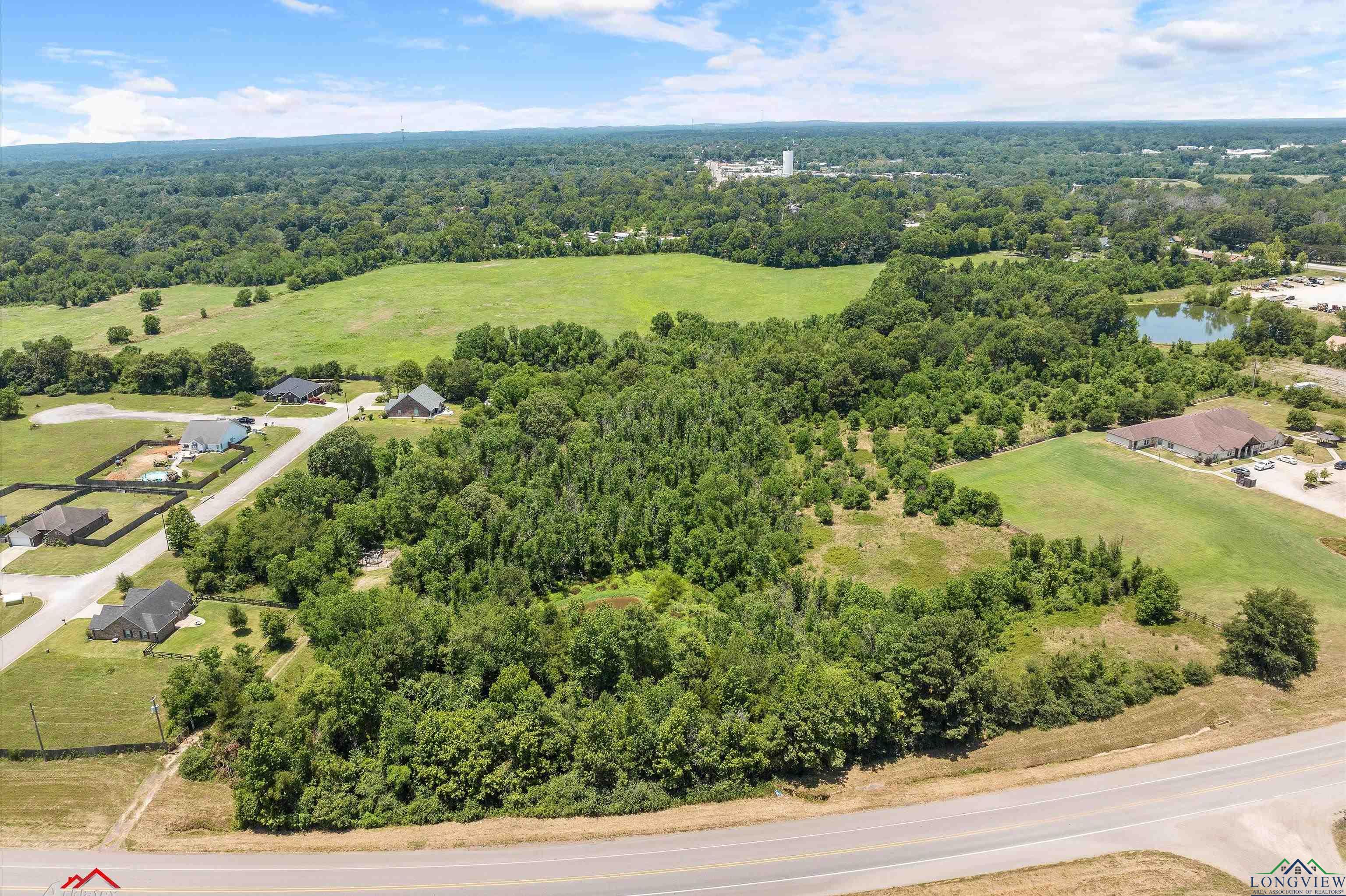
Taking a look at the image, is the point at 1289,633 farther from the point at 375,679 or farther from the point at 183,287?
the point at 183,287

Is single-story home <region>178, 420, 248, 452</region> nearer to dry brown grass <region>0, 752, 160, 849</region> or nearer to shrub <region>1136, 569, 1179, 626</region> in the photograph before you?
dry brown grass <region>0, 752, 160, 849</region>

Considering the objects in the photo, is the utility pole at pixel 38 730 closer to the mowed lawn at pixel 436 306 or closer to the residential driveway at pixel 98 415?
the residential driveway at pixel 98 415

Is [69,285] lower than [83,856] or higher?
higher

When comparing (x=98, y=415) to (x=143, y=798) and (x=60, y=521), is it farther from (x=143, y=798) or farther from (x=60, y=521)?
(x=143, y=798)

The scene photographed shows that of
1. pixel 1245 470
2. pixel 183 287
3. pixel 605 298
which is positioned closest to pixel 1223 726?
pixel 1245 470

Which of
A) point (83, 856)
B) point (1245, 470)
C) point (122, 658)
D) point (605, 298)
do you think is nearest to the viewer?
point (83, 856)

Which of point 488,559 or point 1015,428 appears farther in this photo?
point 1015,428

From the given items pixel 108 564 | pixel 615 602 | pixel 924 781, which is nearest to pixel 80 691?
pixel 108 564
